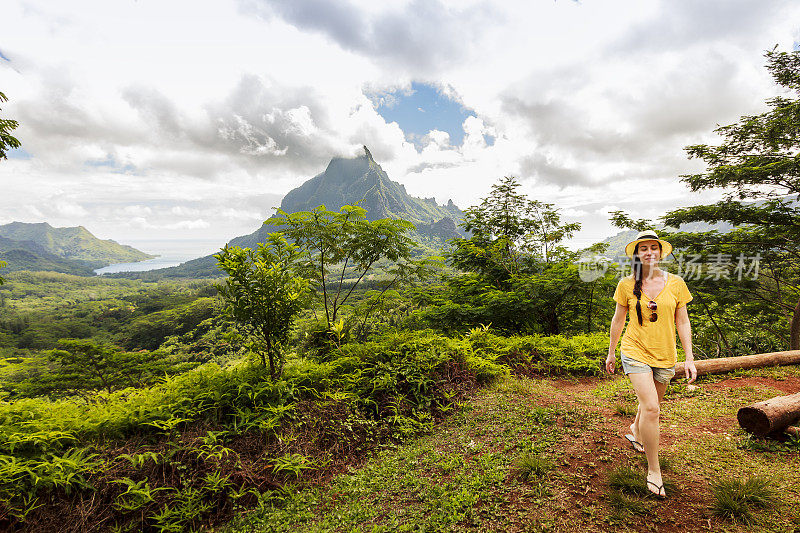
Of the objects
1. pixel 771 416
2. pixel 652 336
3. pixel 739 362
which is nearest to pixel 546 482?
pixel 652 336

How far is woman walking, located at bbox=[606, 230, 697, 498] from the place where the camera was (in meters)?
2.83

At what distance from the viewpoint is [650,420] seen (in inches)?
111

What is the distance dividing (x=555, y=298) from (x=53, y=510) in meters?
10.6

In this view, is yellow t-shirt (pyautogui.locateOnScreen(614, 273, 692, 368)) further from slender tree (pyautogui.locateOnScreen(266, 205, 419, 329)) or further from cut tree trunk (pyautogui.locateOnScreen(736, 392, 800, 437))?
slender tree (pyautogui.locateOnScreen(266, 205, 419, 329))

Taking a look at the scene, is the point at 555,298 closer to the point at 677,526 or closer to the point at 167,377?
the point at 677,526

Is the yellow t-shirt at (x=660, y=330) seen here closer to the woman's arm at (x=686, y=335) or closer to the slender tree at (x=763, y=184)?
the woman's arm at (x=686, y=335)

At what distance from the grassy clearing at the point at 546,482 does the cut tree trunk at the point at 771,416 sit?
0.75 feet

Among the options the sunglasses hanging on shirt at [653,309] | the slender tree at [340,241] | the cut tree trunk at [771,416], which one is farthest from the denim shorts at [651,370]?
the slender tree at [340,241]

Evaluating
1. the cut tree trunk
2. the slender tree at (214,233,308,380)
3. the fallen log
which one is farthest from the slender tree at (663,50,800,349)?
the slender tree at (214,233,308,380)

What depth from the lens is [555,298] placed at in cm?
941

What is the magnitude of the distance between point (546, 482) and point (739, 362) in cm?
662

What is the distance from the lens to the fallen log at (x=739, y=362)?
19.8 ft

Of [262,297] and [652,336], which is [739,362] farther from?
[262,297]

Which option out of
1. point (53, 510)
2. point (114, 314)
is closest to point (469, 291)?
point (53, 510)
